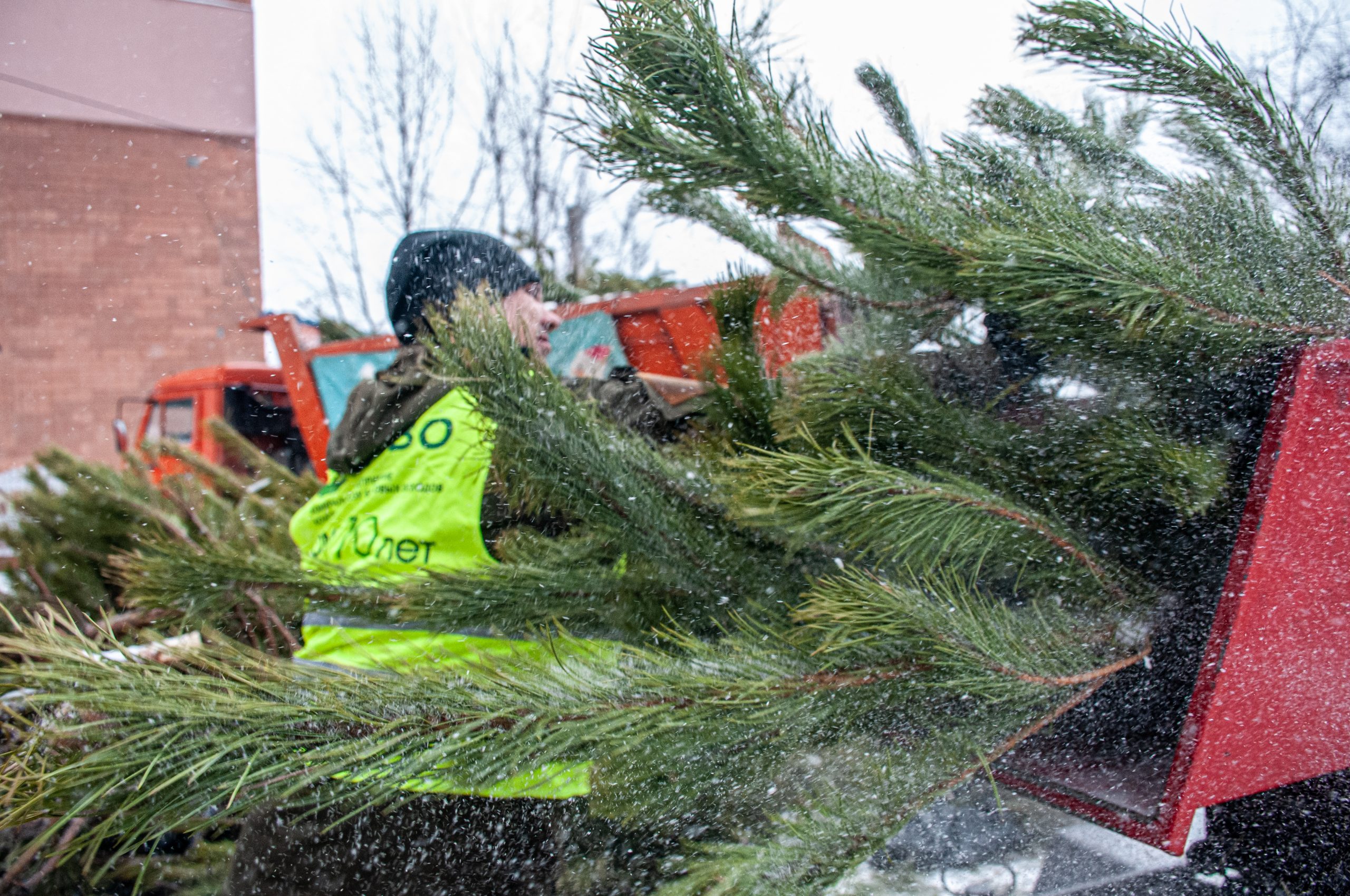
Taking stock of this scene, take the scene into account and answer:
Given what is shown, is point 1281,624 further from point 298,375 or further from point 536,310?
point 298,375

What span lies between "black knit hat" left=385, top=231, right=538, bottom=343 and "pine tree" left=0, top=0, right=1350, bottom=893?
35.8 inches

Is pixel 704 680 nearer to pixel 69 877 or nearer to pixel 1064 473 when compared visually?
pixel 1064 473

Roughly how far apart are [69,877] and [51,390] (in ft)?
50.6

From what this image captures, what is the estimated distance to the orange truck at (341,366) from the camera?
5.83ft

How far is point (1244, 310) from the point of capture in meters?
0.98

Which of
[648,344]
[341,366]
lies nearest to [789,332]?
[648,344]

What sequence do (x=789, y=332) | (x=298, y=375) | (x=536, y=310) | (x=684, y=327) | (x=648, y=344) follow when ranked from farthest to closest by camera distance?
(x=298, y=375) < (x=648, y=344) < (x=684, y=327) < (x=536, y=310) < (x=789, y=332)

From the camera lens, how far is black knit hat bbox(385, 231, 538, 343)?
2.13 metres

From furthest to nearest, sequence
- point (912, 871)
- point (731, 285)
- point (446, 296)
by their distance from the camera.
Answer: point (446, 296), point (731, 285), point (912, 871)

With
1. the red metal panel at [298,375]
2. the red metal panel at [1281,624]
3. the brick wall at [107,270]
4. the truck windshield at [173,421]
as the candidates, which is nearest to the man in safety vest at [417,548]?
the red metal panel at [1281,624]

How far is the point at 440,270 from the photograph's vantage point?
7.06 ft

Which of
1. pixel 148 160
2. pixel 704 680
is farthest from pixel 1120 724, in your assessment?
pixel 148 160

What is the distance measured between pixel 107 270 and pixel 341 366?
29.1ft

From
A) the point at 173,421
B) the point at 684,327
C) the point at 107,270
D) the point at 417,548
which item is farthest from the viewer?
the point at 107,270
